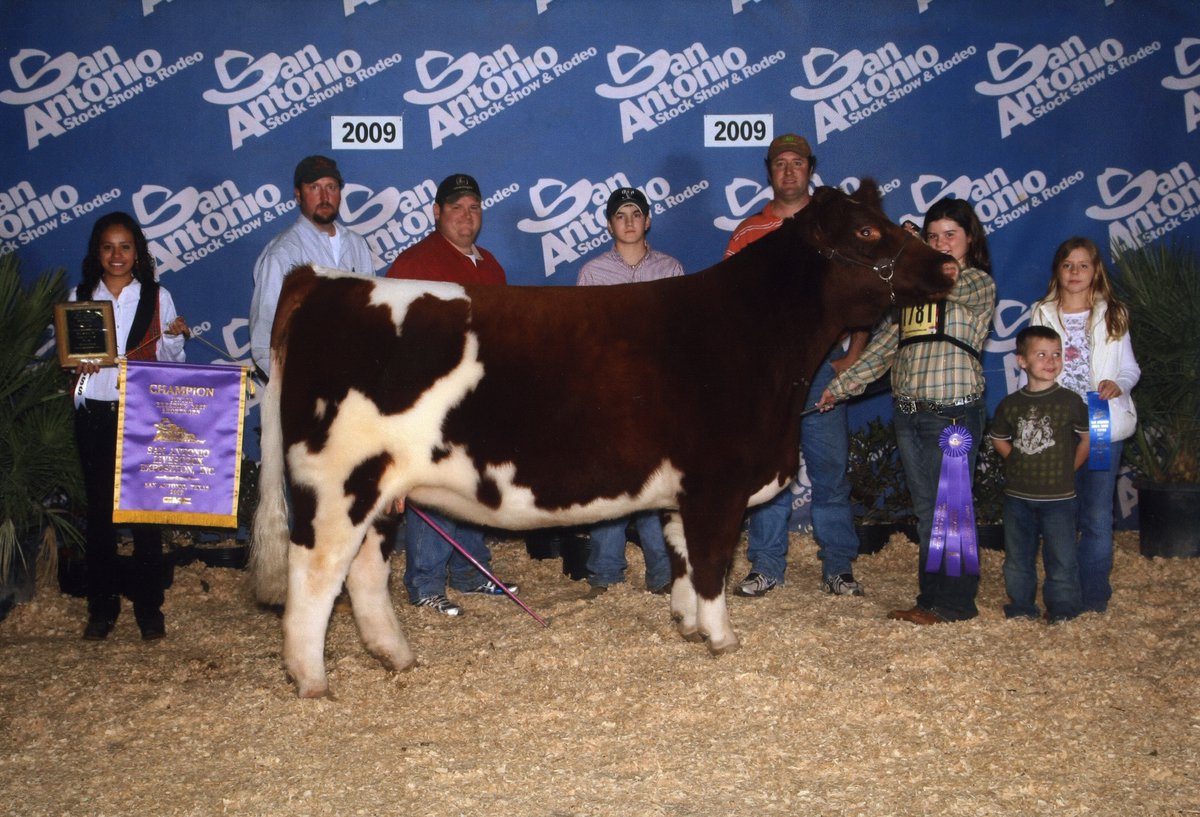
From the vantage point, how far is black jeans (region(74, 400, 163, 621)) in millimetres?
4902

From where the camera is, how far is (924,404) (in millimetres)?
4859

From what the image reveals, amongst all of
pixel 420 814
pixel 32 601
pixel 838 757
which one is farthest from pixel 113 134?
pixel 838 757

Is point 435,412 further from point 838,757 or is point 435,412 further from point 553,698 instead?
point 838,757

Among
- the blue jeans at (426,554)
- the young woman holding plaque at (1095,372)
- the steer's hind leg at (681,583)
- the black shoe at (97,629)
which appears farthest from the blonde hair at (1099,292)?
the black shoe at (97,629)

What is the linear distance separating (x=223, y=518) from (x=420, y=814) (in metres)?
2.21

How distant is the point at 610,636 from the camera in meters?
4.71

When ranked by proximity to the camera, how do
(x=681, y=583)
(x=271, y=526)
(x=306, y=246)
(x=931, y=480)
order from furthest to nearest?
1. (x=306, y=246)
2. (x=931, y=480)
3. (x=681, y=583)
4. (x=271, y=526)

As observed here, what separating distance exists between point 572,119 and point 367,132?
130 cm

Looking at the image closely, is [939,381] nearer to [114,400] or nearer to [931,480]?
[931,480]

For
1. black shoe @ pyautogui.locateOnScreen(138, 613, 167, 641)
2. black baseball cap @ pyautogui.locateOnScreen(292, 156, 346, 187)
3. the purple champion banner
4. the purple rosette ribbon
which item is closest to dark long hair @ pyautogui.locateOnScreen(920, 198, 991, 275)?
the purple rosette ribbon

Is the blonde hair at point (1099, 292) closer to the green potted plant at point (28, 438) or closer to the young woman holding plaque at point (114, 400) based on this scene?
the young woman holding plaque at point (114, 400)

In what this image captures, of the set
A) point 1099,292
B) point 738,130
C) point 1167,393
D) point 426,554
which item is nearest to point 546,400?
point 426,554

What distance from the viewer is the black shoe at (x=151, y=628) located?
16.5 ft

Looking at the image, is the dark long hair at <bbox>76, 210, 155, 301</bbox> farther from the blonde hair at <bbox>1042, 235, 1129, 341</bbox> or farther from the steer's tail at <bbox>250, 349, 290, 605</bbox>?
the blonde hair at <bbox>1042, 235, 1129, 341</bbox>
